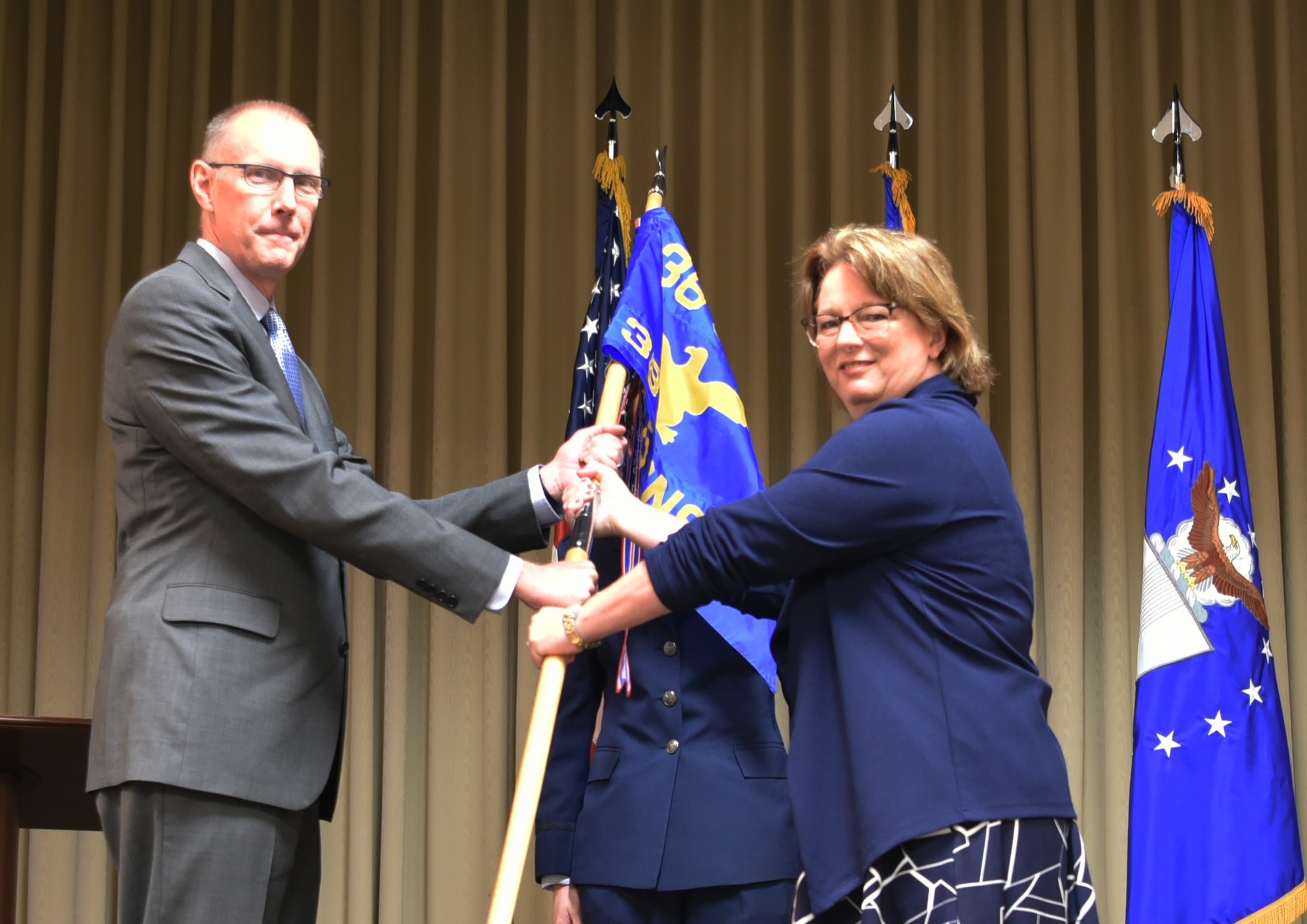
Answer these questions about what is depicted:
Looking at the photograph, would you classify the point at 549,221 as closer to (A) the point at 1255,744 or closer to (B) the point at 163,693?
(A) the point at 1255,744

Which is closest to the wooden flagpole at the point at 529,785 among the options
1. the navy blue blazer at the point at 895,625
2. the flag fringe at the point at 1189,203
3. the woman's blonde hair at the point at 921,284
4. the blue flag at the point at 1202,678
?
the navy blue blazer at the point at 895,625

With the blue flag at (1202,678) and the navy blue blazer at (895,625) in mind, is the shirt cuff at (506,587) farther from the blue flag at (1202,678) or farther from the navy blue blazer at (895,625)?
the blue flag at (1202,678)

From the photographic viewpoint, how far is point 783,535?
1866 millimetres

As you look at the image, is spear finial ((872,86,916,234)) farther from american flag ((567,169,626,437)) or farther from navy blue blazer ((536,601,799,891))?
navy blue blazer ((536,601,799,891))

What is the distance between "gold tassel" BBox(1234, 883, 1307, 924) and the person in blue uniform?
160 cm

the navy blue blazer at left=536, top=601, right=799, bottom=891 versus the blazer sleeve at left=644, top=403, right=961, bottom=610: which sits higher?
the blazer sleeve at left=644, top=403, right=961, bottom=610

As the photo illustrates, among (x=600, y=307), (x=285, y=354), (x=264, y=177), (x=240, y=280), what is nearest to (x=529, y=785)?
(x=285, y=354)

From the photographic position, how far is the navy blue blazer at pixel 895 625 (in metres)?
1.71

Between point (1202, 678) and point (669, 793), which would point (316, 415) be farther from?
point (1202, 678)

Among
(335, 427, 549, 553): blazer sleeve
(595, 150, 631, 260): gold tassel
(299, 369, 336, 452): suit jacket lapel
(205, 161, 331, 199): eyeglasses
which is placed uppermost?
(595, 150, 631, 260): gold tassel

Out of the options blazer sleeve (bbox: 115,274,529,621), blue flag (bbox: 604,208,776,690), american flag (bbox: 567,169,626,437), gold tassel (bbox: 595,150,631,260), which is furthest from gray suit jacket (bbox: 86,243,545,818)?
gold tassel (bbox: 595,150,631,260)

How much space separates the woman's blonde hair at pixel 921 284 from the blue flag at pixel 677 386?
601 mm

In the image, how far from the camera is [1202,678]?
11.1ft

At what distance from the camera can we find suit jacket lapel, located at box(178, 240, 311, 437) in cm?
213
